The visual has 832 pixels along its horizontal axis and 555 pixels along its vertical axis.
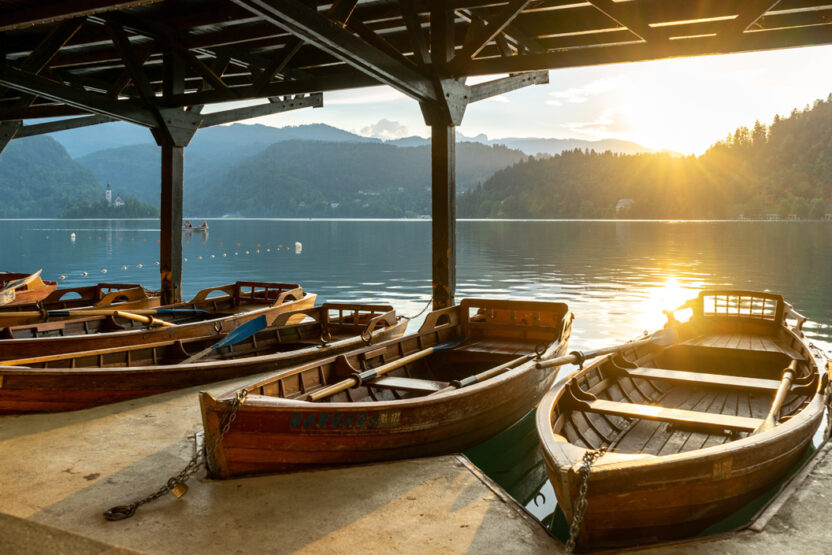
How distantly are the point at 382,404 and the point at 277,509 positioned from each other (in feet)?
3.94

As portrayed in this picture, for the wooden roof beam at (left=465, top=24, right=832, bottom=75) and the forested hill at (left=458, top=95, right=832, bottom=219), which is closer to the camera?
the wooden roof beam at (left=465, top=24, right=832, bottom=75)

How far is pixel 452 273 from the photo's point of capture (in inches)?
405

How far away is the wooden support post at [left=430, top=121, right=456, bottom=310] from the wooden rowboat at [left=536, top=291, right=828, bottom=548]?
321 centimetres

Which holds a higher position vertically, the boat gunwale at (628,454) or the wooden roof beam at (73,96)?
the wooden roof beam at (73,96)

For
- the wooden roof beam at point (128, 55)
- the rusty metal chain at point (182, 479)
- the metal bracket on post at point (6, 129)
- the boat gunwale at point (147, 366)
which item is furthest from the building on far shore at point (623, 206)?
the rusty metal chain at point (182, 479)

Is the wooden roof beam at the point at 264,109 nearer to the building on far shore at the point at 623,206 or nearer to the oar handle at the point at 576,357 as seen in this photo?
the oar handle at the point at 576,357

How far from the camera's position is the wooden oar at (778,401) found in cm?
517

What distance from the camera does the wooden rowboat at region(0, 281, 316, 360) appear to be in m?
8.12

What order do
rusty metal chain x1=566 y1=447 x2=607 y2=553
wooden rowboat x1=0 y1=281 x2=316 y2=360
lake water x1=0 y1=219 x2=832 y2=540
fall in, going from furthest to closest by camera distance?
lake water x1=0 y1=219 x2=832 y2=540 → wooden rowboat x1=0 y1=281 x2=316 y2=360 → rusty metal chain x1=566 y1=447 x2=607 y2=553

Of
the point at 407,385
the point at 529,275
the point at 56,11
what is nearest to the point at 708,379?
the point at 407,385

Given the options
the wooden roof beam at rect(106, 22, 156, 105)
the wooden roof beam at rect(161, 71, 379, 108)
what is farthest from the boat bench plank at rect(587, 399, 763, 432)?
the wooden roof beam at rect(106, 22, 156, 105)

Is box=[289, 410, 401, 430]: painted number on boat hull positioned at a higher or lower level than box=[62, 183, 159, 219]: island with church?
lower

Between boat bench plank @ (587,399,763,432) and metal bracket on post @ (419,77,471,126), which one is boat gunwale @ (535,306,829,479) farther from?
metal bracket on post @ (419,77,471,126)

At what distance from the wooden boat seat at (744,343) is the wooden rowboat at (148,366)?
179 inches
